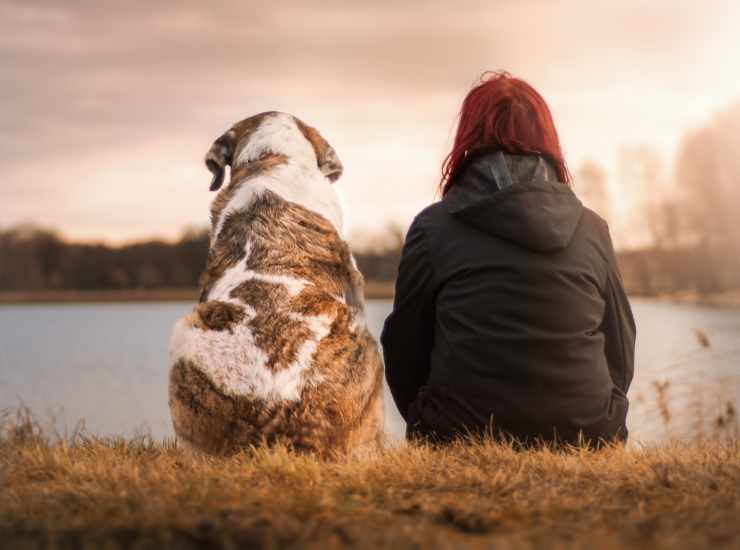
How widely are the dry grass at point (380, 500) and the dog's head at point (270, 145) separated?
2.21 meters

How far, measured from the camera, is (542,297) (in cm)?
446

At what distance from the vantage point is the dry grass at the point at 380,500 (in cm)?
298

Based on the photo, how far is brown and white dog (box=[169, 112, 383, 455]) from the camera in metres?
4.23

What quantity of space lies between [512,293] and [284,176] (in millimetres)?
1822

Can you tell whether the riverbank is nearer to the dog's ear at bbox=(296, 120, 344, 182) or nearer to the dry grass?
the dog's ear at bbox=(296, 120, 344, 182)

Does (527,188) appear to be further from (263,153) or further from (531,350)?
(263,153)

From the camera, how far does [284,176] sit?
17.6ft

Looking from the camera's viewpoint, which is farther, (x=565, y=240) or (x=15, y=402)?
(x=15, y=402)

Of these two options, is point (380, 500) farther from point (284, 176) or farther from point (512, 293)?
point (284, 176)

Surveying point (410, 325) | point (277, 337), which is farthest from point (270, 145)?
point (277, 337)

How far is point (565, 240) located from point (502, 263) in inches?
14.7

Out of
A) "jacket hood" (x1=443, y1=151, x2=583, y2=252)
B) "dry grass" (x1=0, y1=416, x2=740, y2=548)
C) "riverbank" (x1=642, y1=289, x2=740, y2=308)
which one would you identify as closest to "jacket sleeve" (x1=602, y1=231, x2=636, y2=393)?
"jacket hood" (x1=443, y1=151, x2=583, y2=252)

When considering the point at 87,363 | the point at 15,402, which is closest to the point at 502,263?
the point at 15,402

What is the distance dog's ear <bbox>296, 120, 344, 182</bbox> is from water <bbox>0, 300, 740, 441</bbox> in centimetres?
112
